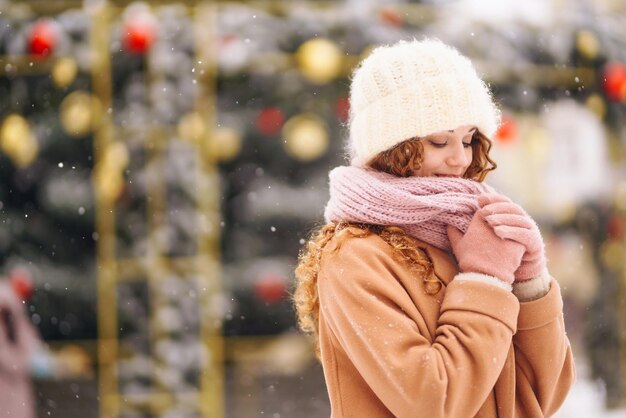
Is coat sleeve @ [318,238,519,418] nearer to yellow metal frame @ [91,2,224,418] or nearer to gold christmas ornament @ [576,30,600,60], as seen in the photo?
yellow metal frame @ [91,2,224,418]

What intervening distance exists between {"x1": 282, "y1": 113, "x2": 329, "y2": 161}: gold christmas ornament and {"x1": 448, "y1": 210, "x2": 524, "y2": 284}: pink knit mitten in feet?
13.8

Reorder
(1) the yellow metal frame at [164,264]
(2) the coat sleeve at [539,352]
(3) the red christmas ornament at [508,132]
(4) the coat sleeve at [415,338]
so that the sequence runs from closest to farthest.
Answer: (4) the coat sleeve at [415,338]
(2) the coat sleeve at [539,352]
(1) the yellow metal frame at [164,264]
(3) the red christmas ornament at [508,132]

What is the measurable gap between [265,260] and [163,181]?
2.92 feet

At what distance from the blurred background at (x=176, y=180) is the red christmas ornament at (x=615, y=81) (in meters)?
0.84

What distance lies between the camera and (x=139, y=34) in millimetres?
5996

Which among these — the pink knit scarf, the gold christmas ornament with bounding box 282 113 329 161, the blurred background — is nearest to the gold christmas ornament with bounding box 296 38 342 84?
the blurred background

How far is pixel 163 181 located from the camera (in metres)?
5.94

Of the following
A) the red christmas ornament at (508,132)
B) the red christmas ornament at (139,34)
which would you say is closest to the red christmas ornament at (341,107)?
the red christmas ornament at (508,132)

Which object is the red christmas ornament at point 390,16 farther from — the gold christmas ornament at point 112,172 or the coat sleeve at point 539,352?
the coat sleeve at point 539,352

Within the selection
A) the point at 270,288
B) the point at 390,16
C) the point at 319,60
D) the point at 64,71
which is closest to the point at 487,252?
the point at 270,288

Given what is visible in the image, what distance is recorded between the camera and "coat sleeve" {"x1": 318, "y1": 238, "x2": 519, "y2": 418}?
1.79m

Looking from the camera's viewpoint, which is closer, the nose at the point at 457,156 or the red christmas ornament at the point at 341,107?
the nose at the point at 457,156

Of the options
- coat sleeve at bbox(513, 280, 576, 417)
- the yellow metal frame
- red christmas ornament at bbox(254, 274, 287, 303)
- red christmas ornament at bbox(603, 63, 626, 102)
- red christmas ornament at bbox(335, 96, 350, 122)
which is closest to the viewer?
coat sleeve at bbox(513, 280, 576, 417)

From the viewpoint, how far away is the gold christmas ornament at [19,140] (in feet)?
20.5
